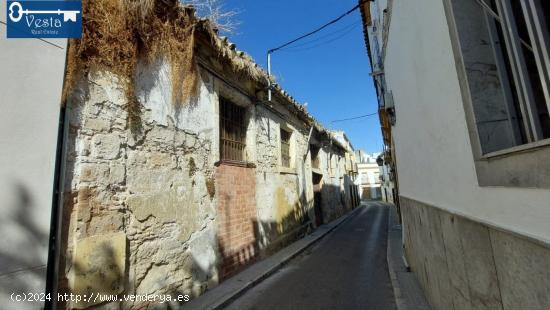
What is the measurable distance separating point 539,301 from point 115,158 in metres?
3.95

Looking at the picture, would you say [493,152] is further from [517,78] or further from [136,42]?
[136,42]

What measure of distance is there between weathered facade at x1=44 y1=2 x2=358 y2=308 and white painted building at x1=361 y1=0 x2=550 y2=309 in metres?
3.47

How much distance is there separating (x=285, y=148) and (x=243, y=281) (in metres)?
5.40

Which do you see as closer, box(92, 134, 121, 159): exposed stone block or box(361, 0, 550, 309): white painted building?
box(361, 0, 550, 309): white painted building

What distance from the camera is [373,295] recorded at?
4.83m

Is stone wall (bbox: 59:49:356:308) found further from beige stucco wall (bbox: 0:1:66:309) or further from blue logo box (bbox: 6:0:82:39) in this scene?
blue logo box (bbox: 6:0:82:39)

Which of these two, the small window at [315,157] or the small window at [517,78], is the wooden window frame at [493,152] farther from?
the small window at [315,157]

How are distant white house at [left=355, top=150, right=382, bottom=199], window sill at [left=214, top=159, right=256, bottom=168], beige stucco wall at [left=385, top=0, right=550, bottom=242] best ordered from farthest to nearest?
distant white house at [left=355, top=150, right=382, bottom=199] < window sill at [left=214, top=159, right=256, bottom=168] < beige stucco wall at [left=385, top=0, right=550, bottom=242]

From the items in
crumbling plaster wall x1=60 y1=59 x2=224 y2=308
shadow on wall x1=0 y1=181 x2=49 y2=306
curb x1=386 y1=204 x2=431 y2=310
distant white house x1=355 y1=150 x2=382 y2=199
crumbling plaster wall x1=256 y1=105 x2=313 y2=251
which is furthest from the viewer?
distant white house x1=355 y1=150 x2=382 y2=199

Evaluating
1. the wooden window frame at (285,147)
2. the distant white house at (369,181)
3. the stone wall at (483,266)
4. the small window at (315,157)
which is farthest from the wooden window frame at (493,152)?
the distant white house at (369,181)

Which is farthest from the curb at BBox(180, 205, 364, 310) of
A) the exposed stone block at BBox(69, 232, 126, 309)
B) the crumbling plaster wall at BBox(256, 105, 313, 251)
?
the exposed stone block at BBox(69, 232, 126, 309)

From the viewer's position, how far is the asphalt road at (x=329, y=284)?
179 inches

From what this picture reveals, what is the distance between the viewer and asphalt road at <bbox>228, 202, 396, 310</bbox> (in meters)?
4.55

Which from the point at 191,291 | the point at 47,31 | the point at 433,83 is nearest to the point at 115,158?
the point at 47,31
